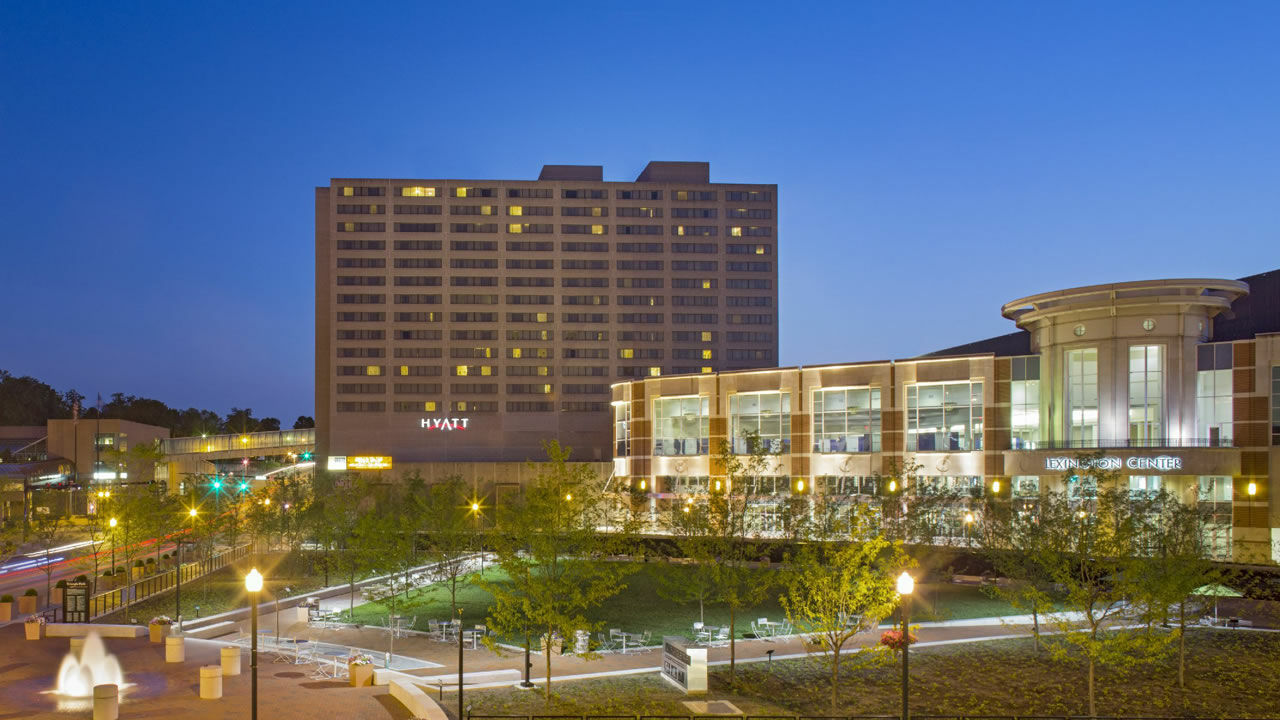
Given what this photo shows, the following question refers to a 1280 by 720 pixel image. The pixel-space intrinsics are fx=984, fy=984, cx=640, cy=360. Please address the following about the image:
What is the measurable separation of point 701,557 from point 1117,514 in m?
16.3

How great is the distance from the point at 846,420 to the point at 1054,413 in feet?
43.3

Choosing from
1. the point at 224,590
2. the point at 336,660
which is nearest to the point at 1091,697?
the point at 336,660

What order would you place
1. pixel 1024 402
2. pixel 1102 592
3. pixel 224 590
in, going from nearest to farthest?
pixel 1102 592, pixel 224 590, pixel 1024 402

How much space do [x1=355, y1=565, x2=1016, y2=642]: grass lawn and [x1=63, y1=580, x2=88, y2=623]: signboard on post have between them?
10245 mm

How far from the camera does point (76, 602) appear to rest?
37000 mm

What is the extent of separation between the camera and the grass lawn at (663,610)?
135 ft

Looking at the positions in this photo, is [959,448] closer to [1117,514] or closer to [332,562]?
[1117,514]

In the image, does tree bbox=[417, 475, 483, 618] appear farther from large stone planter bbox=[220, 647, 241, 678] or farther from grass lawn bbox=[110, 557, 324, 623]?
large stone planter bbox=[220, 647, 241, 678]

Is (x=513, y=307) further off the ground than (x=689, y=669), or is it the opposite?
(x=513, y=307)

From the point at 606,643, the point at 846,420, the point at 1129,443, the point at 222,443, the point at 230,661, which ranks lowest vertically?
the point at 606,643

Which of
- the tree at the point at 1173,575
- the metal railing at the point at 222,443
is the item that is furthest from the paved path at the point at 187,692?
the metal railing at the point at 222,443

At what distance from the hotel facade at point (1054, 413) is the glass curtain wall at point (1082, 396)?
0.07 meters

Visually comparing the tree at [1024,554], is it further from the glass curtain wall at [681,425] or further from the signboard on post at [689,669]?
the glass curtain wall at [681,425]

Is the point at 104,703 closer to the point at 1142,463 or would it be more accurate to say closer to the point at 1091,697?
the point at 1091,697
